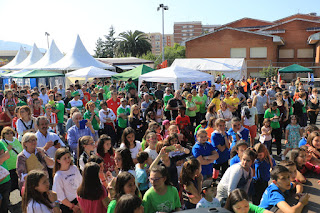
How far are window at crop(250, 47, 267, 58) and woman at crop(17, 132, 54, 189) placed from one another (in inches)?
1479

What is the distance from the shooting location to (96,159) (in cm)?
383

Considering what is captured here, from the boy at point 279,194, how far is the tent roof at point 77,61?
2017 cm

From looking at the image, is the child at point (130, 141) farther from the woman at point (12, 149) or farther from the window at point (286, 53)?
the window at point (286, 53)

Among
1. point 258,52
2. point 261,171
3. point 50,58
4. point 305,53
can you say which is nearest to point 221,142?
point 261,171

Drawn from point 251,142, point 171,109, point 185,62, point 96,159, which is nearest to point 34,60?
point 185,62

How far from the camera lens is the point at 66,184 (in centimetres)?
364

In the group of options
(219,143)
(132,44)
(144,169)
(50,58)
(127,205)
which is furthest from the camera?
(132,44)

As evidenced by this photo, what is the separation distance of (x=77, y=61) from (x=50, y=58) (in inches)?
179

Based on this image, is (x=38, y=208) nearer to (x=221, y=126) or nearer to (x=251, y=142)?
(x=221, y=126)

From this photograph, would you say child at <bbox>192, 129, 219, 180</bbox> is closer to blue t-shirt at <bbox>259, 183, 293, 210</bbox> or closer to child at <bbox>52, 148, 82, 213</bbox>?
blue t-shirt at <bbox>259, 183, 293, 210</bbox>

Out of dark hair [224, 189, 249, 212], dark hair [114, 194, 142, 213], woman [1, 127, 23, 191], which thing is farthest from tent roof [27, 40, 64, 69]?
dark hair [224, 189, 249, 212]

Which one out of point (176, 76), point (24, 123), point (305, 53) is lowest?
point (24, 123)

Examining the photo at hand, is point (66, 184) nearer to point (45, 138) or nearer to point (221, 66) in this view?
point (45, 138)

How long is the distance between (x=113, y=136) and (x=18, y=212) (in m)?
3.25
